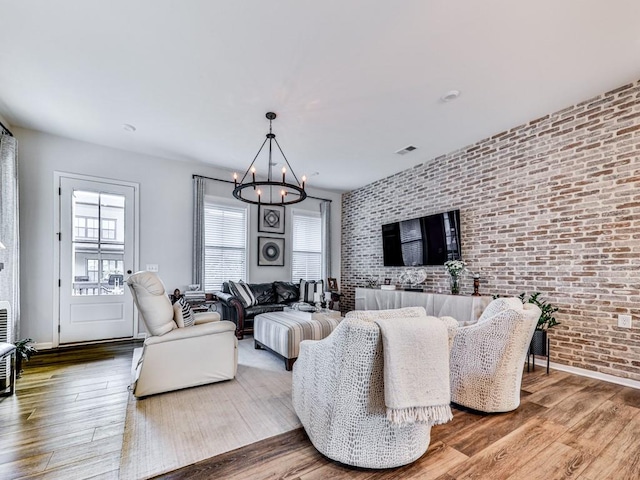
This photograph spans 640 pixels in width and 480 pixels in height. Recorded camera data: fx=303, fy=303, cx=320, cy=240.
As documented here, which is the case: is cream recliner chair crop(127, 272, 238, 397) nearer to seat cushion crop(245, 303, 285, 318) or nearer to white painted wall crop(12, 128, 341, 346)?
seat cushion crop(245, 303, 285, 318)

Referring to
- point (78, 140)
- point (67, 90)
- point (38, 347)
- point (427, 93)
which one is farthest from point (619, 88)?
point (38, 347)

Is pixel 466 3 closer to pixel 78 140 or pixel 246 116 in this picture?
pixel 246 116

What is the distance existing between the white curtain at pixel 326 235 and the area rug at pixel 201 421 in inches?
150

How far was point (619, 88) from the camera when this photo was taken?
10.1 ft

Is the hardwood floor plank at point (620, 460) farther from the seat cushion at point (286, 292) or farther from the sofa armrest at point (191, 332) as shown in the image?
the seat cushion at point (286, 292)

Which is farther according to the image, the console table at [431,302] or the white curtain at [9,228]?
the console table at [431,302]

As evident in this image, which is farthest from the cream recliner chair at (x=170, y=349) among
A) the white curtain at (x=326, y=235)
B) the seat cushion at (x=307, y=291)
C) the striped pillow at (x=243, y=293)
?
the white curtain at (x=326, y=235)

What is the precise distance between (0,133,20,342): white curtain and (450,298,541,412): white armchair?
461 cm

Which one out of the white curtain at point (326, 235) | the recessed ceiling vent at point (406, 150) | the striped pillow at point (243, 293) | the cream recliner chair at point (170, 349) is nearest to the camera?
the cream recliner chair at point (170, 349)

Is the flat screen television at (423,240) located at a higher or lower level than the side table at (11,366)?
higher

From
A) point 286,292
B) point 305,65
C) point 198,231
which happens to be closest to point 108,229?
point 198,231

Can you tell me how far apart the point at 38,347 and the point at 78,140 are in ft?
9.70

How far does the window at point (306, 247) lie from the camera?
6582 millimetres

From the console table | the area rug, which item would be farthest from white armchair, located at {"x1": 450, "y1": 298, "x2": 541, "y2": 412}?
the area rug
